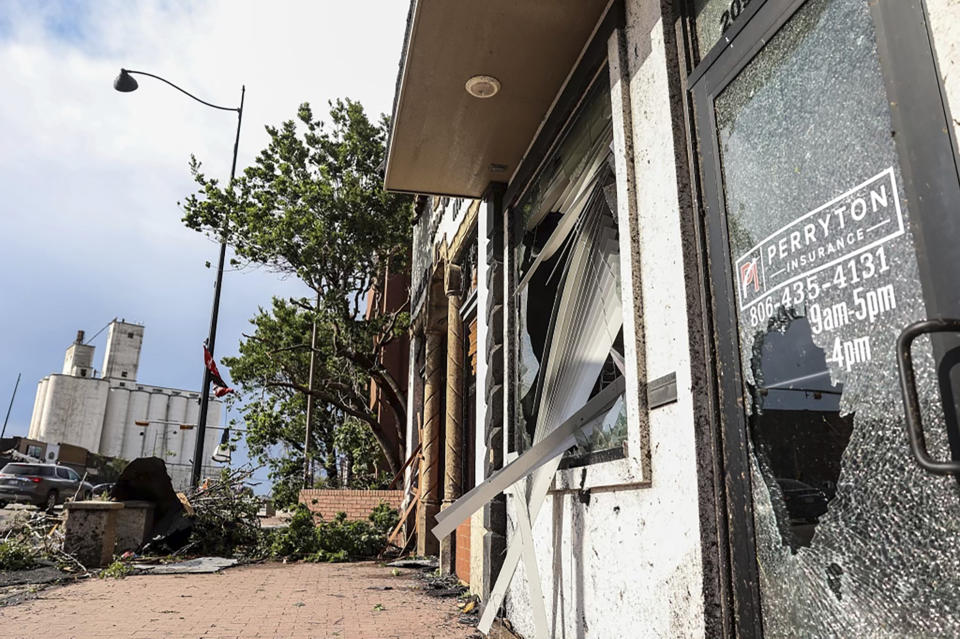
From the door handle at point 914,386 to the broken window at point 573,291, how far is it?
1.75 m

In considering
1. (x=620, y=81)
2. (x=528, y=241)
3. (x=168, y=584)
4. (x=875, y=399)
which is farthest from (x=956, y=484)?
(x=168, y=584)

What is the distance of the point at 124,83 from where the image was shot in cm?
1438

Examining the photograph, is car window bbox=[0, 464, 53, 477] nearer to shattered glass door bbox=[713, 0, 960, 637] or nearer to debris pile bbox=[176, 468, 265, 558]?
debris pile bbox=[176, 468, 265, 558]

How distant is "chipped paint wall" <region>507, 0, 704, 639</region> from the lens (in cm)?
247

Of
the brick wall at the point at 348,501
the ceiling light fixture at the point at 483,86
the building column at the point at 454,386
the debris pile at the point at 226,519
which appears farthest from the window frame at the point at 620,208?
the brick wall at the point at 348,501

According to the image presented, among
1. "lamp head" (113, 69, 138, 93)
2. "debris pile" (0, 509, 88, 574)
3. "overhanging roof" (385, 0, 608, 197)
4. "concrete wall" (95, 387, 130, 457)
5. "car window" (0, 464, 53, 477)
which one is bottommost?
"debris pile" (0, 509, 88, 574)

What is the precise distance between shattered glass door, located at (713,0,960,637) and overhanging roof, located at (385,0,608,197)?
1729 mm

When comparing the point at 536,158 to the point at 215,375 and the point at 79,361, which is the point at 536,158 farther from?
the point at 79,361

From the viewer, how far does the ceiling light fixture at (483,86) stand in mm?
4305

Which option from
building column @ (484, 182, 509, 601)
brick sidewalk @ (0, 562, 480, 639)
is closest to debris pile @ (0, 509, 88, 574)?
brick sidewalk @ (0, 562, 480, 639)

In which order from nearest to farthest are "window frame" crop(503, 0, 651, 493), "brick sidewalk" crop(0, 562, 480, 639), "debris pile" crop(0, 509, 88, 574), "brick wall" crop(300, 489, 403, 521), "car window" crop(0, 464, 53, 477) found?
"window frame" crop(503, 0, 651, 493) < "brick sidewalk" crop(0, 562, 480, 639) < "debris pile" crop(0, 509, 88, 574) < "brick wall" crop(300, 489, 403, 521) < "car window" crop(0, 464, 53, 477)

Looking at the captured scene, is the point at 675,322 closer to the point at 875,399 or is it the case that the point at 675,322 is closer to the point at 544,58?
the point at 875,399

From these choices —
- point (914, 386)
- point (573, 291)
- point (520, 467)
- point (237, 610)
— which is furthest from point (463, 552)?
point (914, 386)

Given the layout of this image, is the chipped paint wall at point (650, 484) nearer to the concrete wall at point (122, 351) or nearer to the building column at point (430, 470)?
the building column at point (430, 470)
